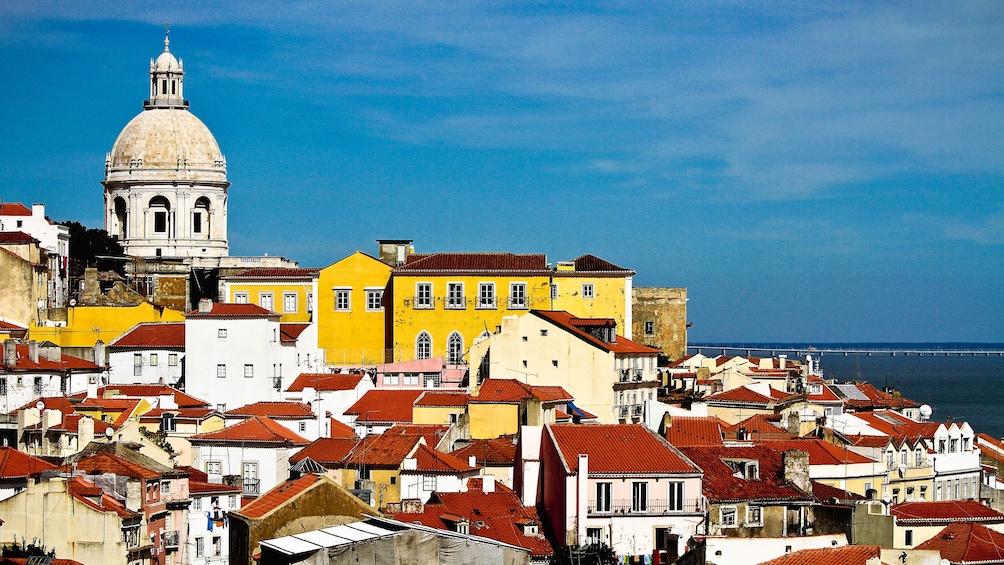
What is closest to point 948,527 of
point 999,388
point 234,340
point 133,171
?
point 234,340

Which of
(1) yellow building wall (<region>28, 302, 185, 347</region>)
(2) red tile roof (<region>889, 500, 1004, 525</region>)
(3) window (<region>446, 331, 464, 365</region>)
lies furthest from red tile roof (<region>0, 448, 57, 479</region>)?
(3) window (<region>446, 331, 464, 365</region>)

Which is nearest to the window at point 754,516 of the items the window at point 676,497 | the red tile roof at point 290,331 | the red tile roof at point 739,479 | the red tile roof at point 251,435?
the red tile roof at point 739,479

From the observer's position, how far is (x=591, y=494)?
34156 millimetres

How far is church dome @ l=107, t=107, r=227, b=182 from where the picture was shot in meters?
94.6

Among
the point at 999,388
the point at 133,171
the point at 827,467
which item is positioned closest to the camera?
the point at 827,467

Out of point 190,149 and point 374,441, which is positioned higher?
point 190,149

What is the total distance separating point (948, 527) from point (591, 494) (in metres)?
7.83

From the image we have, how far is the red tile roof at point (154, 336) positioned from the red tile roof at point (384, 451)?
18.3m

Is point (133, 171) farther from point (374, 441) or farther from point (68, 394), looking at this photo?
point (374, 441)

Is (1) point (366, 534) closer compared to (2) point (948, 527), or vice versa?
(1) point (366, 534)

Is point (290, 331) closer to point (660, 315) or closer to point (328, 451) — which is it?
point (328, 451)

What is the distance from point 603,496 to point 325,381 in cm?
2643

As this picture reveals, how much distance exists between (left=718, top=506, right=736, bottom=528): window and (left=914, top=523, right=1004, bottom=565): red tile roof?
11.7 ft

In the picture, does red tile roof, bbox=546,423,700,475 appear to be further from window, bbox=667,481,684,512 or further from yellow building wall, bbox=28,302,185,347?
yellow building wall, bbox=28,302,185,347
